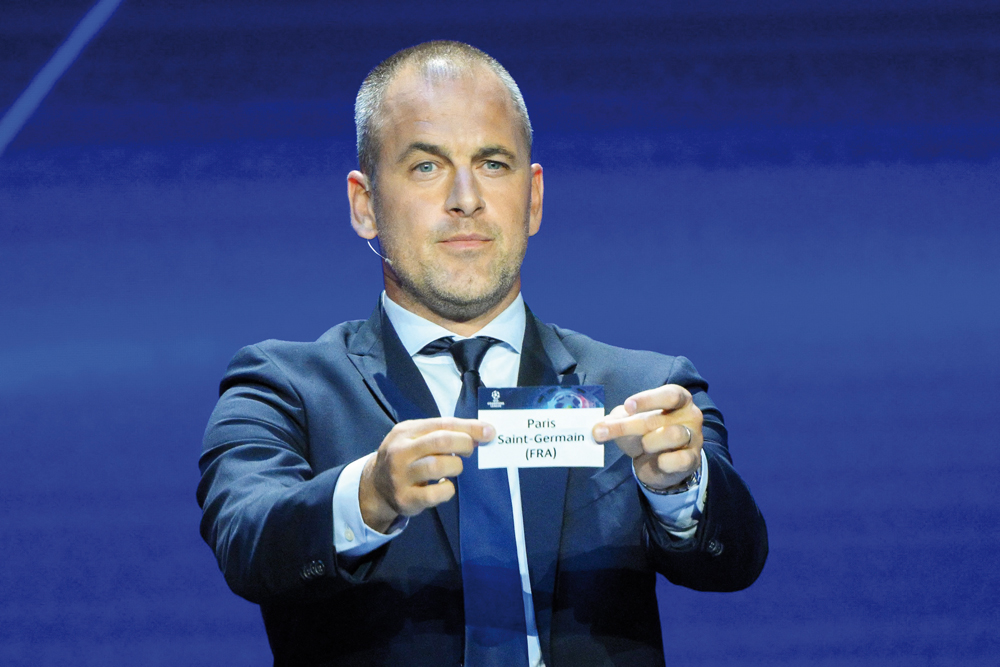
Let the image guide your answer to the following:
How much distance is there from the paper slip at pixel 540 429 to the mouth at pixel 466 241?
1.44 ft

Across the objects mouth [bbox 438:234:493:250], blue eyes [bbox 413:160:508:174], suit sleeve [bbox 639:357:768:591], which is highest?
blue eyes [bbox 413:160:508:174]

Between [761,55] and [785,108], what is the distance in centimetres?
14

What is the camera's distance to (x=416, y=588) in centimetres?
153

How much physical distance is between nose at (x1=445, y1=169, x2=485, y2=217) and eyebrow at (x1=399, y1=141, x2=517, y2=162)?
0.03 m

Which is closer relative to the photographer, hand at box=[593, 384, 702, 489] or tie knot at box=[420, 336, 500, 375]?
hand at box=[593, 384, 702, 489]

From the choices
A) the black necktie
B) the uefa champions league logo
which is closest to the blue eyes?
the black necktie

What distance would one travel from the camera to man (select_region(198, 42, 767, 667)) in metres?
1.33

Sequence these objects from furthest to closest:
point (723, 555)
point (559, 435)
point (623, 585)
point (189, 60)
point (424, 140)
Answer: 1. point (189, 60)
2. point (424, 140)
3. point (623, 585)
4. point (723, 555)
5. point (559, 435)

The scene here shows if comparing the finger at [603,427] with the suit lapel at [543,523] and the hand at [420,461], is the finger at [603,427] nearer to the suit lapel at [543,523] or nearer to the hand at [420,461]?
the hand at [420,461]

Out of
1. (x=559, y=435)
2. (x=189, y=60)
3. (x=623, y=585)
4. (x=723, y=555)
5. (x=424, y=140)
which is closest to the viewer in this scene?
(x=559, y=435)

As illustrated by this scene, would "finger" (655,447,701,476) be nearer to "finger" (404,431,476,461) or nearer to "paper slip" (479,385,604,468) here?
"paper slip" (479,385,604,468)

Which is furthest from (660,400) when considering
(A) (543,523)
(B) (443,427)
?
(A) (543,523)

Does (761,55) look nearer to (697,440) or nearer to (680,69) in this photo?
(680,69)

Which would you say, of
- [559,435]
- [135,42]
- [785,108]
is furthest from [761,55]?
[559,435]
